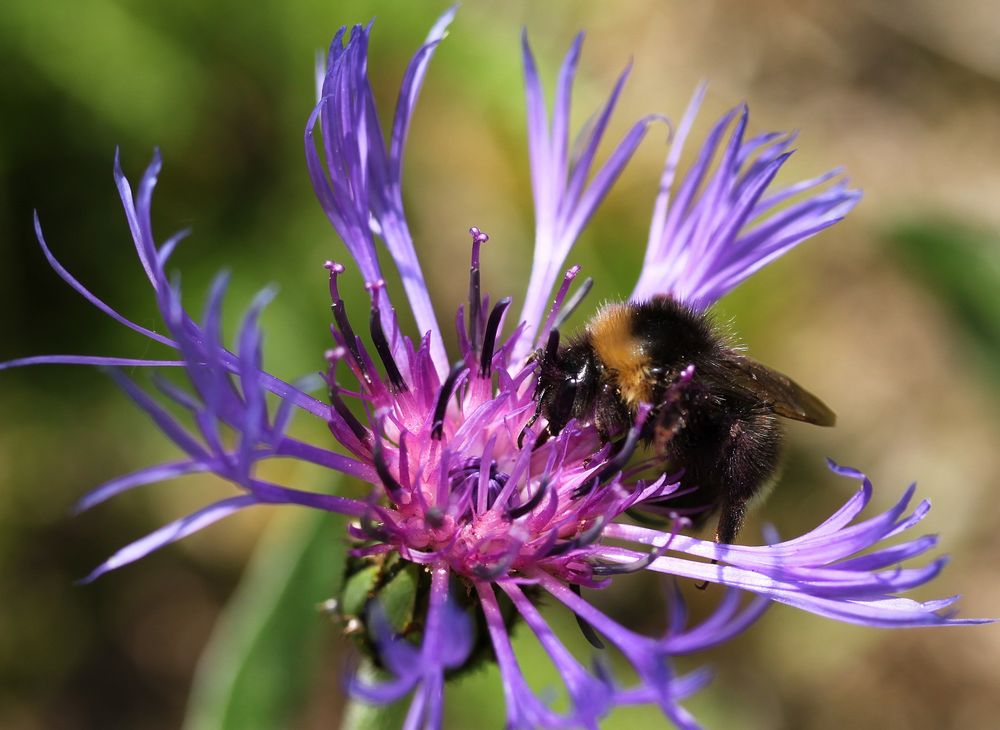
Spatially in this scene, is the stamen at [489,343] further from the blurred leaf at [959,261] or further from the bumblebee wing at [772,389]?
the blurred leaf at [959,261]

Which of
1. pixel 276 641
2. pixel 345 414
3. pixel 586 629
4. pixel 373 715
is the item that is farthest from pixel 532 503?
pixel 276 641

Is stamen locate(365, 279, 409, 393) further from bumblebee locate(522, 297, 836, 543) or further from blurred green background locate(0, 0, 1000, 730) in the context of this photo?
blurred green background locate(0, 0, 1000, 730)

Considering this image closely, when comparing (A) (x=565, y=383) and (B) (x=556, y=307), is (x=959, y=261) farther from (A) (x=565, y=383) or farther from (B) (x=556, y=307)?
(A) (x=565, y=383)

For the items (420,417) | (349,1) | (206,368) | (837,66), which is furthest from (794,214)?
(837,66)

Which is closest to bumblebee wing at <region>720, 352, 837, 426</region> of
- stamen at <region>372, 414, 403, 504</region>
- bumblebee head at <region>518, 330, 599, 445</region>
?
bumblebee head at <region>518, 330, 599, 445</region>

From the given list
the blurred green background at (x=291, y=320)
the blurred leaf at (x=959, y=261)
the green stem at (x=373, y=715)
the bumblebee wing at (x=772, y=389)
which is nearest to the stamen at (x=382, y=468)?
the green stem at (x=373, y=715)
